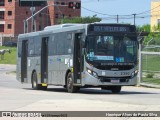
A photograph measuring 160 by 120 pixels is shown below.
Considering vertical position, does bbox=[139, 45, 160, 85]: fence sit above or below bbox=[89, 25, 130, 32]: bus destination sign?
below

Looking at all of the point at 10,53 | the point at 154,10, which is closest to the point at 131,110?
the point at 10,53

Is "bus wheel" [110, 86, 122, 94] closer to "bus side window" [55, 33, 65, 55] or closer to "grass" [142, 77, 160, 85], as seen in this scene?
"bus side window" [55, 33, 65, 55]

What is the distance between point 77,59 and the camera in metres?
26.2

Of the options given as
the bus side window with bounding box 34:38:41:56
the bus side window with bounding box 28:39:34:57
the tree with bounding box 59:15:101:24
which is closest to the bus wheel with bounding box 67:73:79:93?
the bus side window with bounding box 34:38:41:56

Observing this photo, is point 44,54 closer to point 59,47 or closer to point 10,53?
point 59,47

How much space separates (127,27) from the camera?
25.9 metres

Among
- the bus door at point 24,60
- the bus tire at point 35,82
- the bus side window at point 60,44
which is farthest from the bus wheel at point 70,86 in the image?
the bus door at point 24,60

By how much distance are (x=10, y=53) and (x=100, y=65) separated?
224 ft

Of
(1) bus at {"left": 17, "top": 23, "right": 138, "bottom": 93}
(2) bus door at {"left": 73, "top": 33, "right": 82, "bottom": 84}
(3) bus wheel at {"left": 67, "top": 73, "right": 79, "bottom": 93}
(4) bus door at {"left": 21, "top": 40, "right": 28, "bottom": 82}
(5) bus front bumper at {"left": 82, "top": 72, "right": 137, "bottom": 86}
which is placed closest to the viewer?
(5) bus front bumper at {"left": 82, "top": 72, "right": 137, "bottom": 86}

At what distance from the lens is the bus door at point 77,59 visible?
25906 mm

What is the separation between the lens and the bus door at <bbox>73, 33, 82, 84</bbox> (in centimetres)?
2591

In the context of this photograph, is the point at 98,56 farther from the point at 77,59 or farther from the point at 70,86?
the point at 70,86

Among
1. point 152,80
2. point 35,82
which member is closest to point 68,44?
point 35,82

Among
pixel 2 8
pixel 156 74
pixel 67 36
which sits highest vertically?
pixel 2 8
